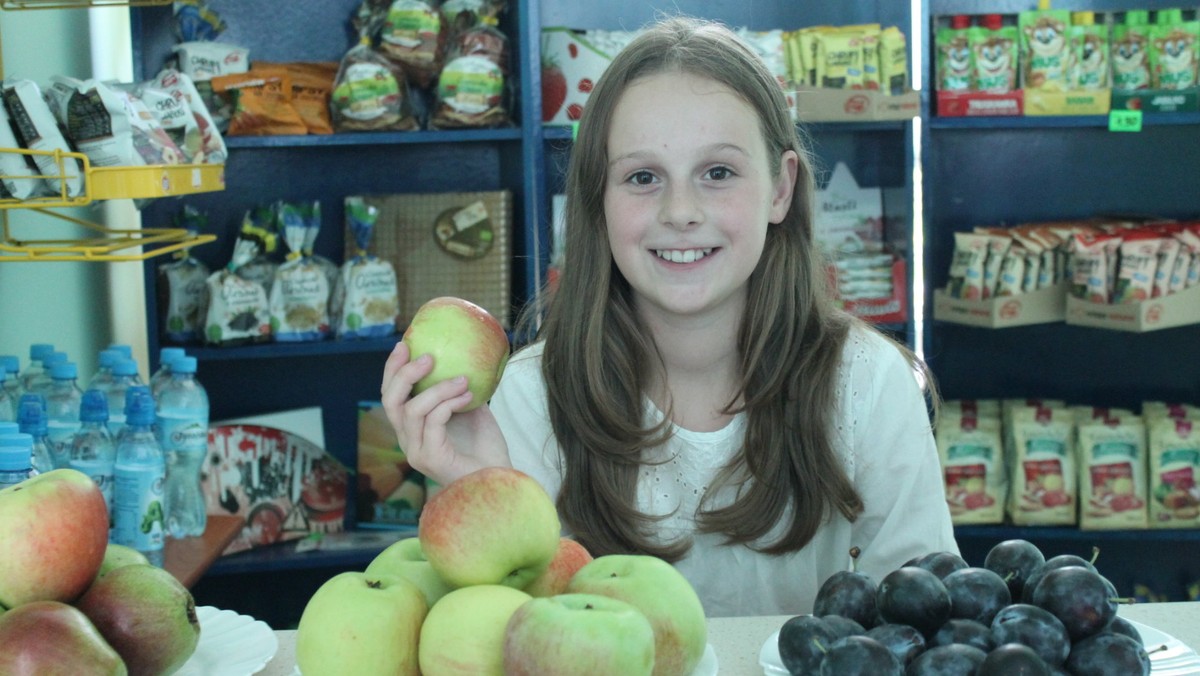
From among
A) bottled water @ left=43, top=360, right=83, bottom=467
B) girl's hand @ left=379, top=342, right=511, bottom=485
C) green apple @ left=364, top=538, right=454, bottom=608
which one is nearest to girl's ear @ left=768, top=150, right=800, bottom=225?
girl's hand @ left=379, top=342, right=511, bottom=485

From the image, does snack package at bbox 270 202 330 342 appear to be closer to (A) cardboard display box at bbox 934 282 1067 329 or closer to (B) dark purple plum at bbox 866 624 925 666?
(A) cardboard display box at bbox 934 282 1067 329

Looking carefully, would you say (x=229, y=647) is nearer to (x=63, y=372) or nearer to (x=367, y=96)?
(x=63, y=372)

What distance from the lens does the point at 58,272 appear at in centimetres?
276

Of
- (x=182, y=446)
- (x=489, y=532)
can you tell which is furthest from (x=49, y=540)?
(x=182, y=446)

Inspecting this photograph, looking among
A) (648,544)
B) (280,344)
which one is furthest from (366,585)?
(280,344)

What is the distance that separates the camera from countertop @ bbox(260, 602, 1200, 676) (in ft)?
3.37

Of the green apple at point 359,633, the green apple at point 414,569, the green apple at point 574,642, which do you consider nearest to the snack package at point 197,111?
the green apple at point 414,569

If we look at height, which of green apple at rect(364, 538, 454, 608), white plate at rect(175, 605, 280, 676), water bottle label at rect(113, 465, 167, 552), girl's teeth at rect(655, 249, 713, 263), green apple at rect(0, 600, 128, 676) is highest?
girl's teeth at rect(655, 249, 713, 263)

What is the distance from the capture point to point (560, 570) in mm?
908

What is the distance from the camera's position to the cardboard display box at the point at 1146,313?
2.69 metres

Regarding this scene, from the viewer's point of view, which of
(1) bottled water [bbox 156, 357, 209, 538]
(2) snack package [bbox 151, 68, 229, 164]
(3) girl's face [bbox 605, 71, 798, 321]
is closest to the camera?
(3) girl's face [bbox 605, 71, 798, 321]

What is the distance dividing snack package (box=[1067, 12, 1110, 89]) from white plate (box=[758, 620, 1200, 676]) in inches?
79.8

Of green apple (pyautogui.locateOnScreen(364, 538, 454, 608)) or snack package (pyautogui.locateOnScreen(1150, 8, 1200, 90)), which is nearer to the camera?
green apple (pyautogui.locateOnScreen(364, 538, 454, 608))

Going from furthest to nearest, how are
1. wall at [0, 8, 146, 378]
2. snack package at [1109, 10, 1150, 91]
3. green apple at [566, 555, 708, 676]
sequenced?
snack package at [1109, 10, 1150, 91] → wall at [0, 8, 146, 378] → green apple at [566, 555, 708, 676]
